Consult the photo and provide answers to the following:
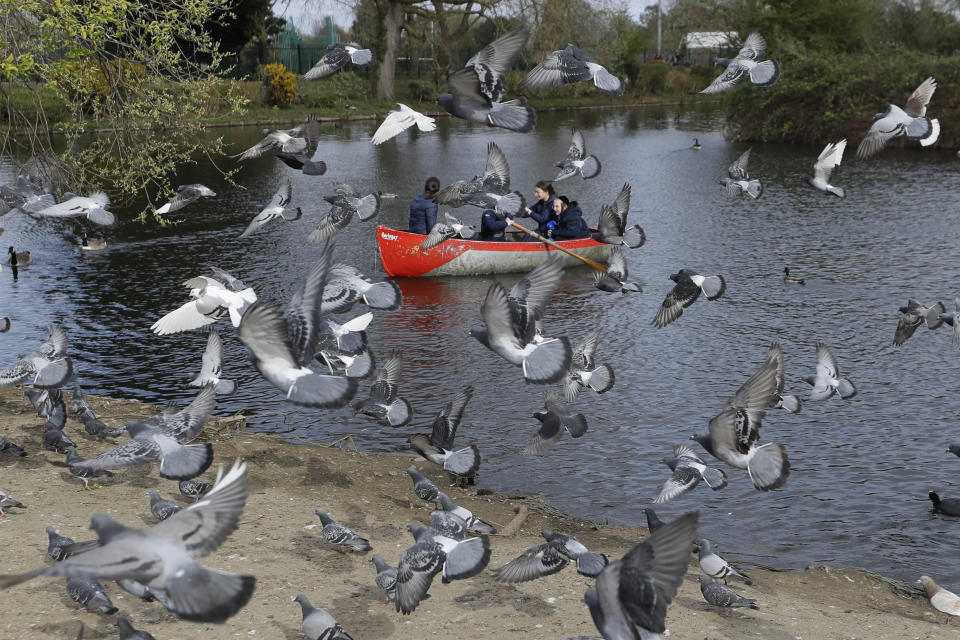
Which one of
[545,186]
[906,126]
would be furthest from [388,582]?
[545,186]

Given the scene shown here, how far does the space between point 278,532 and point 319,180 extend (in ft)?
105

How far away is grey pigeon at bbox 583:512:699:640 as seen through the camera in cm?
616

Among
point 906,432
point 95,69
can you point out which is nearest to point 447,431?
point 906,432

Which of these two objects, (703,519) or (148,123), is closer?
(703,519)

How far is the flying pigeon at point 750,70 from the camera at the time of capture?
1155 cm

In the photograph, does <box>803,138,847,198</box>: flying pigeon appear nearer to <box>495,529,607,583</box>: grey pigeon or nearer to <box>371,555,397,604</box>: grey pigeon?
<box>495,529,607,583</box>: grey pigeon

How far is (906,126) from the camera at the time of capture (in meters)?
12.1

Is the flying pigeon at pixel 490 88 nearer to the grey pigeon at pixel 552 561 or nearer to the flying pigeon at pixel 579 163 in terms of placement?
the flying pigeon at pixel 579 163

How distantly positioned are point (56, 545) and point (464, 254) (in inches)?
632

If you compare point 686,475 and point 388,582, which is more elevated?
point 388,582

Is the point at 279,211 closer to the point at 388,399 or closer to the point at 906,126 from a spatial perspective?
the point at 388,399

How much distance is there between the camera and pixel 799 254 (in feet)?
85.3

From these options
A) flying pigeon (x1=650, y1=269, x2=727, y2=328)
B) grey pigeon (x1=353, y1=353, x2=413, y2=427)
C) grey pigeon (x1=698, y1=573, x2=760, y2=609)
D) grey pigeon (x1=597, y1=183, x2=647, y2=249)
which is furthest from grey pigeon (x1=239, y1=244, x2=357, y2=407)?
grey pigeon (x1=597, y1=183, x2=647, y2=249)

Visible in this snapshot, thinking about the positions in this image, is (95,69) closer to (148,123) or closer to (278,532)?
(148,123)
